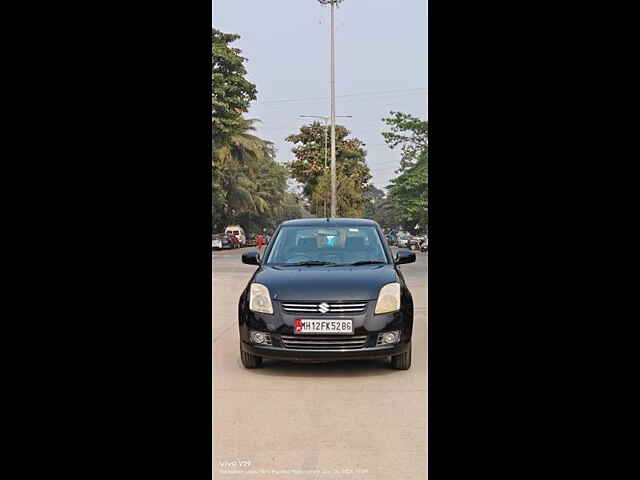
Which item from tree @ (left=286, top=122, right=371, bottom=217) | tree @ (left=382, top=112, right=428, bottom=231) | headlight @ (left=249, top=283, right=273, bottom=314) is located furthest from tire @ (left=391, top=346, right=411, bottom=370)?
tree @ (left=286, top=122, right=371, bottom=217)

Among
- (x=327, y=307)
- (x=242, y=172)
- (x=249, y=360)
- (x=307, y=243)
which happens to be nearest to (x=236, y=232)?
(x=242, y=172)

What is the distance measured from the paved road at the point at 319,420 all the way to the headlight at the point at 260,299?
0.61 m

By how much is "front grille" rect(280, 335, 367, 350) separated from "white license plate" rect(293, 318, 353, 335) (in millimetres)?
64

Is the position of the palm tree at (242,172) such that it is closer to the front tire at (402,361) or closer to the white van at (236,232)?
the white van at (236,232)

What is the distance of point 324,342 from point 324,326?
0.48ft

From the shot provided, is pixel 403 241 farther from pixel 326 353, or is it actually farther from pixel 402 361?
pixel 326 353

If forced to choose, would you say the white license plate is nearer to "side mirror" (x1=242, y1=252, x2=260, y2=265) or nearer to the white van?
"side mirror" (x1=242, y1=252, x2=260, y2=265)

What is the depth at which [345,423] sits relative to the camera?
16.9 ft

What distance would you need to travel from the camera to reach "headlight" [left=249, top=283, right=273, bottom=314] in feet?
22.5

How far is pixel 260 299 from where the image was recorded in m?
6.95

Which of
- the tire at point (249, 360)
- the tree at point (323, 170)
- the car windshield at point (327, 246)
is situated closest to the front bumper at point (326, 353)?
the tire at point (249, 360)
